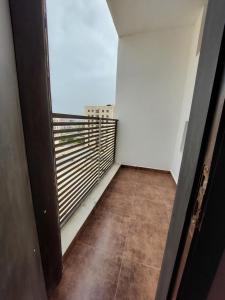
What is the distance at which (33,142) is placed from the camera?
0.55 m

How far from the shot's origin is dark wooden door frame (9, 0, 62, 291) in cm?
45

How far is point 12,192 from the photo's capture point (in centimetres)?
43

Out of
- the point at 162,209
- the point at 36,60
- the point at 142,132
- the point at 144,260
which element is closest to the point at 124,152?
the point at 142,132

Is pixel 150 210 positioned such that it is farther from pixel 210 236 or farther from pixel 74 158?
pixel 210 236

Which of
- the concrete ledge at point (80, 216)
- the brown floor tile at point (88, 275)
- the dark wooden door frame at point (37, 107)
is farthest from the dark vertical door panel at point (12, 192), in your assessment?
the concrete ledge at point (80, 216)

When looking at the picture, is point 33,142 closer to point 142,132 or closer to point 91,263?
point 91,263

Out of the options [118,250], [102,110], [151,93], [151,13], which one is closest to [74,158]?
[118,250]

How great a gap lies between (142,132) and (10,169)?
2684 millimetres

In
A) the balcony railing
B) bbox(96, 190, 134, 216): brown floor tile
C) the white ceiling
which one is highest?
the white ceiling

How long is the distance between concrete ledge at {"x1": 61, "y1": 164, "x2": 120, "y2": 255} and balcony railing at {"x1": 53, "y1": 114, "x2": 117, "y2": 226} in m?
0.06

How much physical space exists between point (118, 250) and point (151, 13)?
3.11 metres

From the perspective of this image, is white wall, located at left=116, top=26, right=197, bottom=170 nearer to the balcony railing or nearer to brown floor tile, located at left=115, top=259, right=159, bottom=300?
the balcony railing

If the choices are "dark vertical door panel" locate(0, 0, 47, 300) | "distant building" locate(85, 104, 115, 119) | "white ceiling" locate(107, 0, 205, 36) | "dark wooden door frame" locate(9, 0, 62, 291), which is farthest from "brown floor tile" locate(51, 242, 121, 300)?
"white ceiling" locate(107, 0, 205, 36)

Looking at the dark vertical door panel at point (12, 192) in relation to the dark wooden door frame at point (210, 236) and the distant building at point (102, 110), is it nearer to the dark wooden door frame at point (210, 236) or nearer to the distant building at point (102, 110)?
the dark wooden door frame at point (210, 236)
